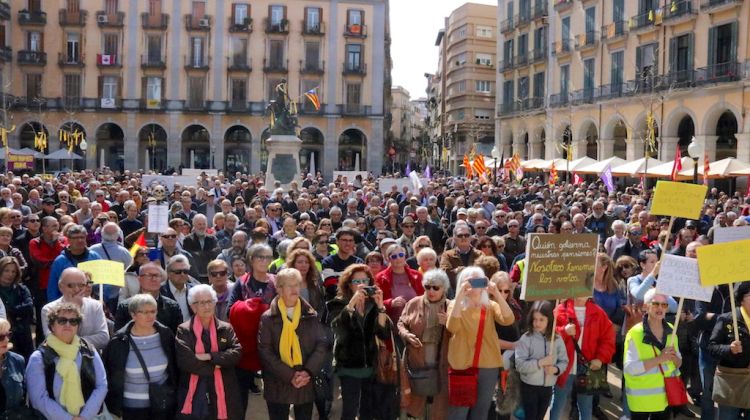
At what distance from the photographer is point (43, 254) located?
28.3ft

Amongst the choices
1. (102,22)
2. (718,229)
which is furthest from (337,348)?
(102,22)

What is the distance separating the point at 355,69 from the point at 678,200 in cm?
4410

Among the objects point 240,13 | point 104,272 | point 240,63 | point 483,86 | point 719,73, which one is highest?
point 240,13

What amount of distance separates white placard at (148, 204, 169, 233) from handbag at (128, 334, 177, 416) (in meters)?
4.00

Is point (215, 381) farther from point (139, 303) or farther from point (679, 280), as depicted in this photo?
point (679, 280)

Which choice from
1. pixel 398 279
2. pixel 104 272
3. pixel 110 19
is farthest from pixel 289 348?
pixel 110 19

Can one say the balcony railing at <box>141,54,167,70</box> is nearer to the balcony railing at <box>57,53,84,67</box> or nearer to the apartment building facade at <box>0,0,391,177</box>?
the apartment building facade at <box>0,0,391,177</box>

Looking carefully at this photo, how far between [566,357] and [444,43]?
75807 mm

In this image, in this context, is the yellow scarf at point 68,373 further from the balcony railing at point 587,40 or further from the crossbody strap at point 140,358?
the balcony railing at point 587,40

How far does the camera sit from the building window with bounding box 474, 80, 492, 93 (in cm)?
6462

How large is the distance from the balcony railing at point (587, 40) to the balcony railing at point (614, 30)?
2.17ft

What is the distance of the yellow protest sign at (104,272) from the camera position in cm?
621

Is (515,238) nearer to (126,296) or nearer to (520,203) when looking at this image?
(126,296)

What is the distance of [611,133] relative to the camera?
123 feet
